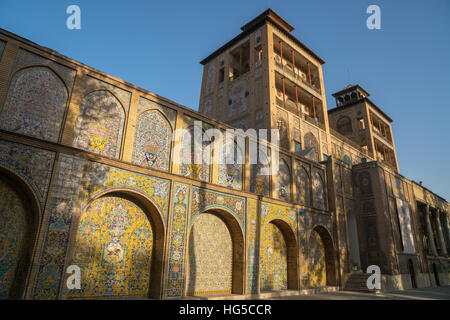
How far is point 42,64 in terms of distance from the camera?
767cm

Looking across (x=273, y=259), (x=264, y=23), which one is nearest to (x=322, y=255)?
(x=273, y=259)

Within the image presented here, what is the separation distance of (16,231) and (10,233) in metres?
0.11

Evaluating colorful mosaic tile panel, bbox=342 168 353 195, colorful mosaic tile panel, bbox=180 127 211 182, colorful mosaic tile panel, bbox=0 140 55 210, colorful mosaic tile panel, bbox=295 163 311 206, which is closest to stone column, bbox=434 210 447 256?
colorful mosaic tile panel, bbox=342 168 353 195

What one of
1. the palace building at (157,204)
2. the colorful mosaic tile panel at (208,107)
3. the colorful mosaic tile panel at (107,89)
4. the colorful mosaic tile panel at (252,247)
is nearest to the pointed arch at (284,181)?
the palace building at (157,204)

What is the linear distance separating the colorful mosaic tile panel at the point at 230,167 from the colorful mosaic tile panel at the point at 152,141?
7.58 ft

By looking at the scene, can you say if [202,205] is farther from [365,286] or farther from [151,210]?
[365,286]

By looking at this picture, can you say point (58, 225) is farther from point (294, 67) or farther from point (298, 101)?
point (294, 67)

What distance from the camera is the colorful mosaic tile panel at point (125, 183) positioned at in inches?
303

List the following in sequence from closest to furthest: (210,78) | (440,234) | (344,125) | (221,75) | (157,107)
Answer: (157,107) → (221,75) → (210,78) → (440,234) → (344,125)

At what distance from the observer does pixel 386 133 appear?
112 ft

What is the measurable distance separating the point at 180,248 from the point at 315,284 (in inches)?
323

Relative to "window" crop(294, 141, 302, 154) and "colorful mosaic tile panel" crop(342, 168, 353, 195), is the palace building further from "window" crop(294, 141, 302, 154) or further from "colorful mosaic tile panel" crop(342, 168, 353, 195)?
"window" crop(294, 141, 302, 154)

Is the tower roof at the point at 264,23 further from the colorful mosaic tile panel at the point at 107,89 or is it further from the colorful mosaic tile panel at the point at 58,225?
the colorful mosaic tile panel at the point at 58,225
